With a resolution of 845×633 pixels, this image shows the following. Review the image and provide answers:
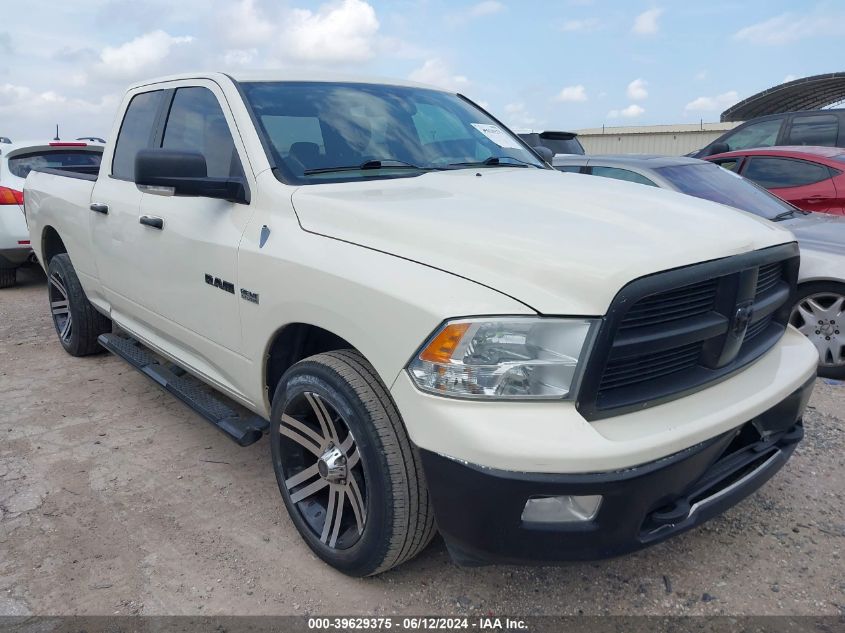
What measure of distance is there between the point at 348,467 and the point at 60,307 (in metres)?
3.79

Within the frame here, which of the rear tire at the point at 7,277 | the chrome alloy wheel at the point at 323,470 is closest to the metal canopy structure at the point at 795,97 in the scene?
the rear tire at the point at 7,277

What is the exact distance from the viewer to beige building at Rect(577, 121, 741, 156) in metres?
20.1

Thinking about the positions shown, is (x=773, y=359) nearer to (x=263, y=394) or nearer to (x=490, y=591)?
(x=490, y=591)

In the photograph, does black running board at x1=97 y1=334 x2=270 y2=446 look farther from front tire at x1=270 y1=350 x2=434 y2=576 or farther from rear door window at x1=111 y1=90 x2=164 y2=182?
rear door window at x1=111 y1=90 x2=164 y2=182

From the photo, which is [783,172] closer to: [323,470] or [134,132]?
[134,132]

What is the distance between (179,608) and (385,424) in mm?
1038

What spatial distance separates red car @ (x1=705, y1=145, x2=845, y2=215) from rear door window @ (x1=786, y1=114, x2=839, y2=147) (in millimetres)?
2535

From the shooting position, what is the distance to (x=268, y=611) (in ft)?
7.54

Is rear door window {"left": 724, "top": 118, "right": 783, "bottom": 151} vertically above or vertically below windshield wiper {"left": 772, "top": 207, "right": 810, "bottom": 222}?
above

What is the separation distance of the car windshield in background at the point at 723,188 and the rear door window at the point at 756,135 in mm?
4073

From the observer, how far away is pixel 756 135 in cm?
914

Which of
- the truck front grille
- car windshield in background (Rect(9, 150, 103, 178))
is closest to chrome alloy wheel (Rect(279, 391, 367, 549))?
the truck front grille

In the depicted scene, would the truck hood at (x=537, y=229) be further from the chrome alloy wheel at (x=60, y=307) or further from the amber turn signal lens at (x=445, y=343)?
the chrome alloy wheel at (x=60, y=307)

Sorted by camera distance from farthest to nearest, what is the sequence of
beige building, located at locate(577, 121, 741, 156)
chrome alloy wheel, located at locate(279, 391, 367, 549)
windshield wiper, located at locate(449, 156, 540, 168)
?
1. beige building, located at locate(577, 121, 741, 156)
2. windshield wiper, located at locate(449, 156, 540, 168)
3. chrome alloy wheel, located at locate(279, 391, 367, 549)
